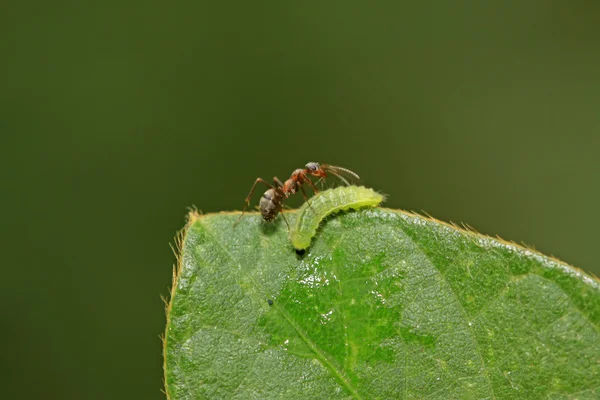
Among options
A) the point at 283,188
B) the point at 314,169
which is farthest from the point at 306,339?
the point at 314,169

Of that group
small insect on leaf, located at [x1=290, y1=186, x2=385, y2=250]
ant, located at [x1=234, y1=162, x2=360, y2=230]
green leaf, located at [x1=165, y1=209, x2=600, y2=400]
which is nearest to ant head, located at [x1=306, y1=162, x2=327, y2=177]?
ant, located at [x1=234, y1=162, x2=360, y2=230]

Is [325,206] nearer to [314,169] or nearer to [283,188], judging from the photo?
[283,188]

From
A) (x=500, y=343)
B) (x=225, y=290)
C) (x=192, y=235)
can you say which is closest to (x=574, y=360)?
(x=500, y=343)

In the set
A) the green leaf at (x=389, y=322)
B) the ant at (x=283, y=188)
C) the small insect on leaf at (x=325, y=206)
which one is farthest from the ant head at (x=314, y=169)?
the green leaf at (x=389, y=322)

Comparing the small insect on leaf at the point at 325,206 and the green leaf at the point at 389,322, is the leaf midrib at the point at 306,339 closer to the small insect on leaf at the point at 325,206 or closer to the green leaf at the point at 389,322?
the green leaf at the point at 389,322

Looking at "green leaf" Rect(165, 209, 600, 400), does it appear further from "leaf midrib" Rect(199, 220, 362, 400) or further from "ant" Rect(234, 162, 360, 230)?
"ant" Rect(234, 162, 360, 230)
